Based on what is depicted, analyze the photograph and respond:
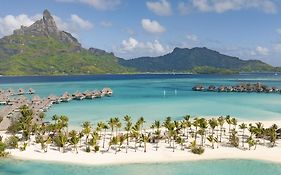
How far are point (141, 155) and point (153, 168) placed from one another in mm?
5810

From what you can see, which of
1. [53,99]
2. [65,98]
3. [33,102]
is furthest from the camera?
[65,98]

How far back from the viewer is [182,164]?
2066 inches

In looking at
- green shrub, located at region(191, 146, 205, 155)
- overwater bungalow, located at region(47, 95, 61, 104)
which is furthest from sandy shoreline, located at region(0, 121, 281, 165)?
overwater bungalow, located at region(47, 95, 61, 104)

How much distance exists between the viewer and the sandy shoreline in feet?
176

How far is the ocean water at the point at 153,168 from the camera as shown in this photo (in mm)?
48531

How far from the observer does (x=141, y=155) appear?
5581cm

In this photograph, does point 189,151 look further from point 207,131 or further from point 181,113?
point 181,113

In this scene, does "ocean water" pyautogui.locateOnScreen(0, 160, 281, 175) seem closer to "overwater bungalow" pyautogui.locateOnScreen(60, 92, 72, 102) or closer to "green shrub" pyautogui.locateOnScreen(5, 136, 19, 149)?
"green shrub" pyautogui.locateOnScreen(5, 136, 19, 149)

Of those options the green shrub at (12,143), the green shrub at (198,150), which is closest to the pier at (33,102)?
the green shrub at (12,143)

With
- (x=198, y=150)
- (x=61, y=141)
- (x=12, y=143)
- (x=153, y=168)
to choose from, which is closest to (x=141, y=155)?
(x=153, y=168)

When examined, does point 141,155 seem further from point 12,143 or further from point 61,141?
point 12,143

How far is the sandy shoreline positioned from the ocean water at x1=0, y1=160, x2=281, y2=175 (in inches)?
71.1

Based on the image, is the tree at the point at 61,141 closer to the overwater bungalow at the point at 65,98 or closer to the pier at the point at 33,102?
the pier at the point at 33,102

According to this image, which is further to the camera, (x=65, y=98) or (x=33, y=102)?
(x=65, y=98)
